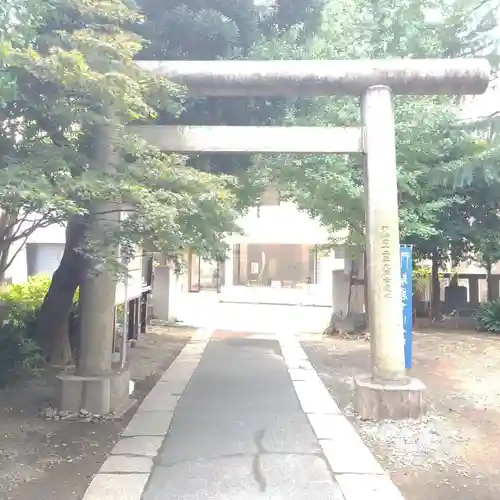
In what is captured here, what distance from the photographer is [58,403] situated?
250 inches

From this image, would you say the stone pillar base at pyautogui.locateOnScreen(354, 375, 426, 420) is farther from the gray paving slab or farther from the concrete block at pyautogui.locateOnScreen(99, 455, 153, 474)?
the concrete block at pyautogui.locateOnScreen(99, 455, 153, 474)

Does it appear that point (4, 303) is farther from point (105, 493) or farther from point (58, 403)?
point (105, 493)

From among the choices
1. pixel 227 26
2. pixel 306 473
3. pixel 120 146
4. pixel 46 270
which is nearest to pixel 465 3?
pixel 227 26

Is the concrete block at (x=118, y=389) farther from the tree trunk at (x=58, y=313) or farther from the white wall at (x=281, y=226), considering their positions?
the white wall at (x=281, y=226)

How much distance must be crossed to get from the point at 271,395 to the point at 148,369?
2.89m

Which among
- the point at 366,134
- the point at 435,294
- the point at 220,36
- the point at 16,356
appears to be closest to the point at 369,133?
the point at 366,134

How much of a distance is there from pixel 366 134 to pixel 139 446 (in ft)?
14.1

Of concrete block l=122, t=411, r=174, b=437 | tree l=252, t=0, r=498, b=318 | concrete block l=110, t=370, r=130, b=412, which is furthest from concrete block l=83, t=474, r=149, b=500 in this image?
tree l=252, t=0, r=498, b=318

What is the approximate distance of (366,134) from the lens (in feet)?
21.4

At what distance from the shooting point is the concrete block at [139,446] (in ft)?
16.6

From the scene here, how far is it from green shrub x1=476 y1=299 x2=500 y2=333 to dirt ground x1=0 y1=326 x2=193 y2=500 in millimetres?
9257

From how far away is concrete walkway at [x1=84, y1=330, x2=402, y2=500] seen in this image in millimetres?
4246

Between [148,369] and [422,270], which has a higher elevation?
[422,270]

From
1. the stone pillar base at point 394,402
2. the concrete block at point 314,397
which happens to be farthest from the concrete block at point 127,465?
the stone pillar base at point 394,402
